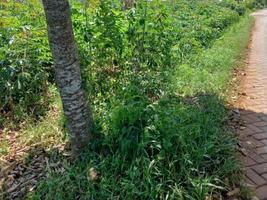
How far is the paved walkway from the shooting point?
363 cm

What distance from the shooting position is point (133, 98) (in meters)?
4.12

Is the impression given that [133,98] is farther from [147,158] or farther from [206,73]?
[206,73]

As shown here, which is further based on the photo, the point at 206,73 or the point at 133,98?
the point at 206,73

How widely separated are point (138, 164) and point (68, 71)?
1.11 metres

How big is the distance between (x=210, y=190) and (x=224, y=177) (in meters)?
0.28

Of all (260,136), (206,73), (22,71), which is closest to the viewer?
(260,136)

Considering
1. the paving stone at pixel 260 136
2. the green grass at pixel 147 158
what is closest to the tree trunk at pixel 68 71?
the green grass at pixel 147 158

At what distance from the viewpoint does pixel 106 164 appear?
11.3 ft

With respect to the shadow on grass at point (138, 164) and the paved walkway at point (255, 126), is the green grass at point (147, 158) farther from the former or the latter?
the paved walkway at point (255, 126)

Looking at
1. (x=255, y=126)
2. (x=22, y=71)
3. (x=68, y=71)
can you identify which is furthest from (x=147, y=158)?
(x=22, y=71)

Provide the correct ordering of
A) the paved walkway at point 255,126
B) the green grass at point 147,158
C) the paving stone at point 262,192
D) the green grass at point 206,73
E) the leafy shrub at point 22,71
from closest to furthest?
1. the green grass at point 147,158
2. the paving stone at point 262,192
3. the paved walkway at point 255,126
4. the leafy shrub at point 22,71
5. the green grass at point 206,73

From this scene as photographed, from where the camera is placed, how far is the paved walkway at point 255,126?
3.63m

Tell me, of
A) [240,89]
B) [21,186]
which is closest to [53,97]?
[21,186]

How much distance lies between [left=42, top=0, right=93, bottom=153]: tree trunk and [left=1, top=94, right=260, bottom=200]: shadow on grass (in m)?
0.20
